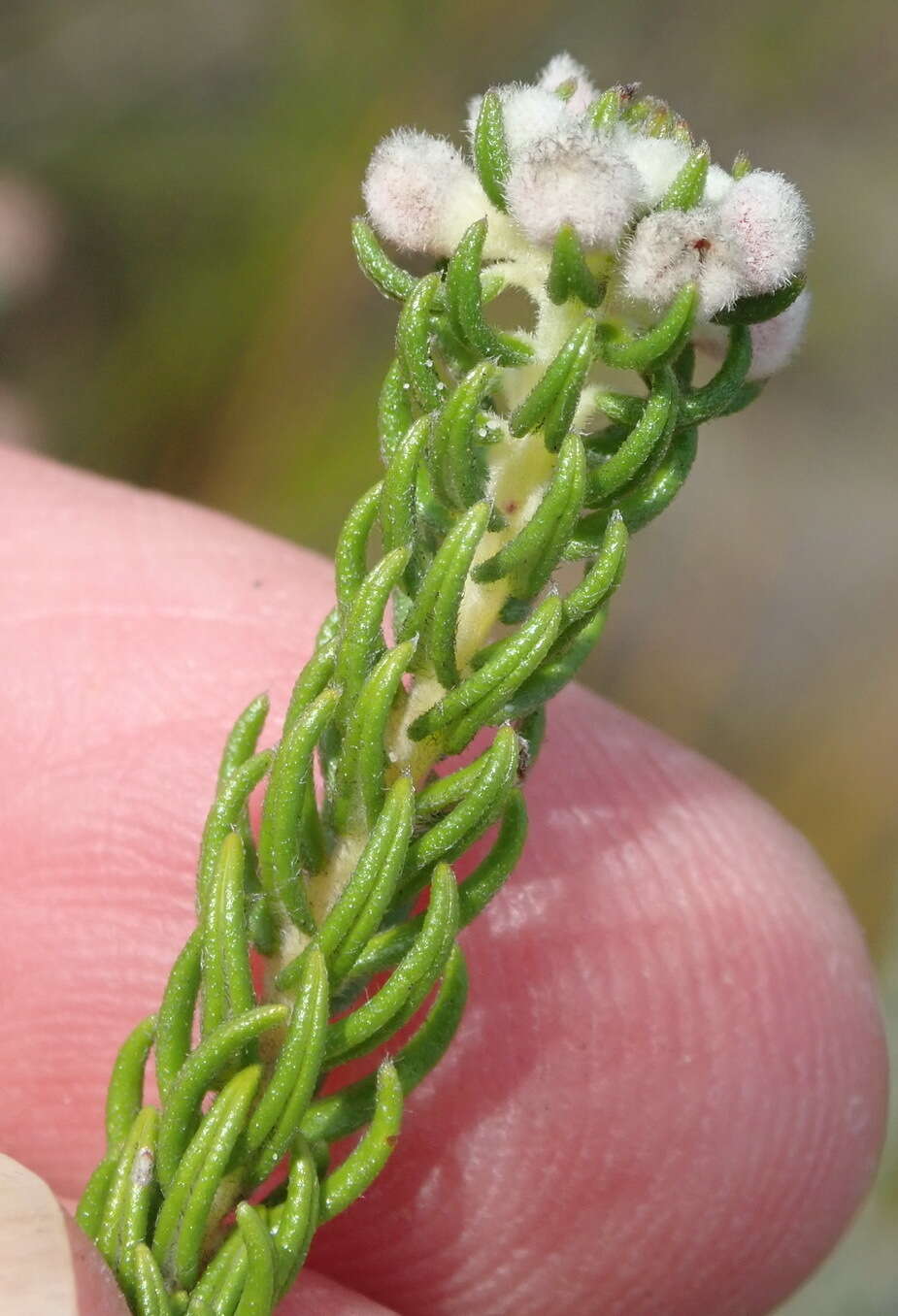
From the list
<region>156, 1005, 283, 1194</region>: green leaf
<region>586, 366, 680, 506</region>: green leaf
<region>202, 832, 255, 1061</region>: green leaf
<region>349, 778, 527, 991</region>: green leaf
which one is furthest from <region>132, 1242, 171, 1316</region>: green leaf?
<region>586, 366, 680, 506</region>: green leaf

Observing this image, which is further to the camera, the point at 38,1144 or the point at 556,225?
the point at 38,1144

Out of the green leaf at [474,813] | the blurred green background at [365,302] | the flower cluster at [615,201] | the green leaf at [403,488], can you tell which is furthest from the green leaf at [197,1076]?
the blurred green background at [365,302]

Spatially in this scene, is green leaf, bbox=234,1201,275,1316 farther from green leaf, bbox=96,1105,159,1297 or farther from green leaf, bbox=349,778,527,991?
green leaf, bbox=349,778,527,991

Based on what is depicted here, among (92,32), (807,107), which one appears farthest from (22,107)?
(807,107)

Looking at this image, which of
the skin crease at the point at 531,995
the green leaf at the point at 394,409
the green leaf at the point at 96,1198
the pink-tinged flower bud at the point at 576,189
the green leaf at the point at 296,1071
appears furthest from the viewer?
the skin crease at the point at 531,995

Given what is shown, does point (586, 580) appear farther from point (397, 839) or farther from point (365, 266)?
point (365, 266)

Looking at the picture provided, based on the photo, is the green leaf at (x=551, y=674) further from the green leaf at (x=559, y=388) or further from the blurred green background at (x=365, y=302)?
the blurred green background at (x=365, y=302)

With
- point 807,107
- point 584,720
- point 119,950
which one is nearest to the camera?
point 119,950
